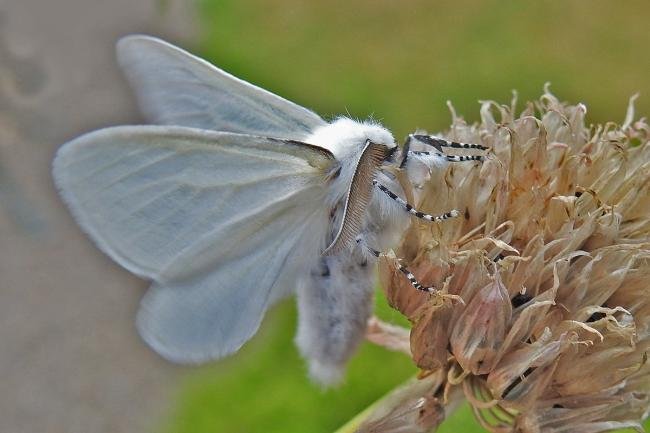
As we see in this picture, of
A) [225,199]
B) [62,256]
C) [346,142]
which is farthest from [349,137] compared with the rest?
[62,256]

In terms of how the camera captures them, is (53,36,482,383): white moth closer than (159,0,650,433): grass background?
Yes

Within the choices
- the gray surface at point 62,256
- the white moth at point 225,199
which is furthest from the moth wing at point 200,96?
the gray surface at point 62,256

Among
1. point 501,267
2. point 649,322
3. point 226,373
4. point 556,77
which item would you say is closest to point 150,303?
point 501,267

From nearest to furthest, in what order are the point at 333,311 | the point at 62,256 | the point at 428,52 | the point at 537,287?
the point at 537,287 < the point at 333,311 < the point at 62,256 < the point at 428,52

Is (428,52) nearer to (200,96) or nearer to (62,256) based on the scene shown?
(62,256)

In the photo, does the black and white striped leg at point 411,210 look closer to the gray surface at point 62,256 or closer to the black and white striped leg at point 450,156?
the black and white striped leg at point 450,156

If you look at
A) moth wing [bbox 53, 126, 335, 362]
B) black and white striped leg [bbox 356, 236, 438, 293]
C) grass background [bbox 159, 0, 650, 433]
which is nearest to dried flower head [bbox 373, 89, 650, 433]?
black and white striped leg [bbox 356, 236, 438, 293]

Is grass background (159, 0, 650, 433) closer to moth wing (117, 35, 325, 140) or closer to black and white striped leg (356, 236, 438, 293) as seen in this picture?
moth wing (117, 35, 325, 140)

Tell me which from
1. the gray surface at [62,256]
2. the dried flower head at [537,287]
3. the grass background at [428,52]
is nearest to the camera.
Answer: the dried flower head at [537,287]
